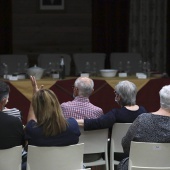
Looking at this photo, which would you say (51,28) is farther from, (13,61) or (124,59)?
(124,59)

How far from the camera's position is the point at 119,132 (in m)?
5.05

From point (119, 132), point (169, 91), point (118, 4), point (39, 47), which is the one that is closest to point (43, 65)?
point (39, 47)

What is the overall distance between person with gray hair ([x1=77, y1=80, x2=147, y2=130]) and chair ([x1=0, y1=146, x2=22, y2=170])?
93 centimetres

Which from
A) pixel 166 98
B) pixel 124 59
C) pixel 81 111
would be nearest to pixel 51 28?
pixel 124 59

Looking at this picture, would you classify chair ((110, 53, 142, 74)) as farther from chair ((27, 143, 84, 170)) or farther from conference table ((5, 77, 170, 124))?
chair ((27, 143, 84, 170))

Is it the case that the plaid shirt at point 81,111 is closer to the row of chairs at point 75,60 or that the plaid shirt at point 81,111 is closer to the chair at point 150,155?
the chair at point 150,155

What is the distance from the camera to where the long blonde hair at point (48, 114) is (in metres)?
4.28

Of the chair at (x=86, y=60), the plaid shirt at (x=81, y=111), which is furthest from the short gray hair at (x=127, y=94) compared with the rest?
the chair at (x=86, y=60)

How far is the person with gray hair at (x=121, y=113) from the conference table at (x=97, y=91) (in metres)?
2.22

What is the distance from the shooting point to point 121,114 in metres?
5.11

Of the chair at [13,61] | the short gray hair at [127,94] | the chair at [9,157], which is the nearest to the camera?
the chair at [9,157]

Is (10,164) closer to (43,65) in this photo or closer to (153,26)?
(43,65)

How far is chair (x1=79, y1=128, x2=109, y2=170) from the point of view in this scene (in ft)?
16.6

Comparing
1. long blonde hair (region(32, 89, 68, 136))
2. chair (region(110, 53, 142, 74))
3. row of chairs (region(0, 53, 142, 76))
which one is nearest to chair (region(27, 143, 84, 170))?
long blonde hair (region(32, 89, 68, 136))
